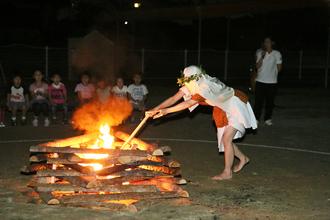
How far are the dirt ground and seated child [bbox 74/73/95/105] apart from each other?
1.22 meters

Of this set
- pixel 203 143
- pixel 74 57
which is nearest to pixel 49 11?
pixel 74 57

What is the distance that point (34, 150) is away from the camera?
23.8 feet

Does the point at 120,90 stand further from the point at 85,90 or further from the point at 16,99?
the point at 16,99

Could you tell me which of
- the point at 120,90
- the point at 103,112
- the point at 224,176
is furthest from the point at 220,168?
the point at 120,90

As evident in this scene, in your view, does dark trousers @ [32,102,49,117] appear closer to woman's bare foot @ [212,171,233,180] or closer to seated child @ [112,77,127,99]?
seated child @ [112,77,127,99]

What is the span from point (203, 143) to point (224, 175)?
300 cm

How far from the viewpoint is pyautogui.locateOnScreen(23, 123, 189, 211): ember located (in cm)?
657

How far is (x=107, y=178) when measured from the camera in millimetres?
6941

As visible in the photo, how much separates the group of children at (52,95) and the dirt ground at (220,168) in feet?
1.83

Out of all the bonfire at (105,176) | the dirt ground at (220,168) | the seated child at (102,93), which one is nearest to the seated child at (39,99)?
the dirt ground at (220,168)

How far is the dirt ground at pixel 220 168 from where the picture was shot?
6352 millimetres

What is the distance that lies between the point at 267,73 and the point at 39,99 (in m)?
5.09

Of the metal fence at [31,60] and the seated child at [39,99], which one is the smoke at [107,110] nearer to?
the seated child at [39,99]

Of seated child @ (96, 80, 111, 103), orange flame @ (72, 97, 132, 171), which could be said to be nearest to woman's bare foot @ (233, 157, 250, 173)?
orange flame @ (72, 97, 132, 171)
